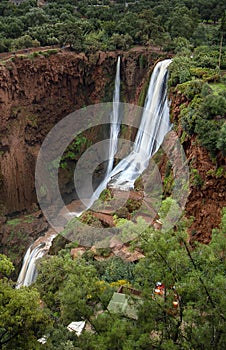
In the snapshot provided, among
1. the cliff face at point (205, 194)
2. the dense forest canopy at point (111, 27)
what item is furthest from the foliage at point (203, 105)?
the dense forest canopy at point (111, 27)

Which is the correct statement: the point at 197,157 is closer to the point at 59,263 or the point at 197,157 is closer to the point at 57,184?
the point at 59,263

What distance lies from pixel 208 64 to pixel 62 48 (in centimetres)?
1766

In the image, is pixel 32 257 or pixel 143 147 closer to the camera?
pixel 32 257

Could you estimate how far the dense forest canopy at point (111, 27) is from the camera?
4003 cm

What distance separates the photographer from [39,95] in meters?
38.8

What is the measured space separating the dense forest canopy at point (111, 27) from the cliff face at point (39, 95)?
2178 mm

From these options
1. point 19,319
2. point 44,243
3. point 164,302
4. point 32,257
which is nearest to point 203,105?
point 164,302

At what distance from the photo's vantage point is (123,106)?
40094mm

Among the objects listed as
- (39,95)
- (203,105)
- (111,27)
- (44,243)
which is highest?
(111,27)

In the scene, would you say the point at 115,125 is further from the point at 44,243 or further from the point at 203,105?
the point at 203,105

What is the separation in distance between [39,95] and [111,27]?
12.5 meters

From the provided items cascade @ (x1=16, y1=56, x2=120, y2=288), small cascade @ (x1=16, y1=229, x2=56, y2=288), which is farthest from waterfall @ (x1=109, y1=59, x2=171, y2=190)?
small cascade @ (x1=16, y1=229, x2=56, y2=288)

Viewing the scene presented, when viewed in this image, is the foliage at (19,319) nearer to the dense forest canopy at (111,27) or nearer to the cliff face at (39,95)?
the cliff face at (39,95)

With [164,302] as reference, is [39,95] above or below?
below
